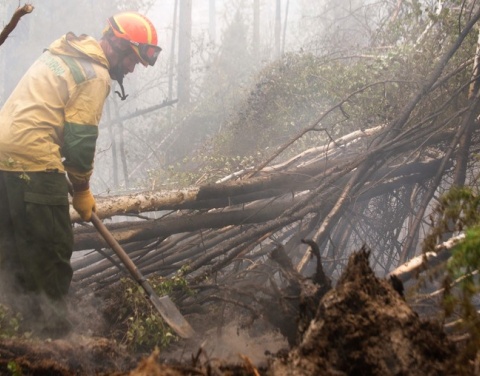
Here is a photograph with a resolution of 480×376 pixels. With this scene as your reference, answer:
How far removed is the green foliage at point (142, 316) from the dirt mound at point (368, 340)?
1.86 meters

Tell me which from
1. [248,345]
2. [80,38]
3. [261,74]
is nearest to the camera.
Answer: [248,345]

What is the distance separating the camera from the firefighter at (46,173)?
10.8 feet

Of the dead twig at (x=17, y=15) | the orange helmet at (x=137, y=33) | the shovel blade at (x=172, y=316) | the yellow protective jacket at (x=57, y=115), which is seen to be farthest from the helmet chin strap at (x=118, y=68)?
the shovel blade at (x=172, y=316)

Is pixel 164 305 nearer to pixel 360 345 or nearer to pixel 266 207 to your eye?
pixel 266 207

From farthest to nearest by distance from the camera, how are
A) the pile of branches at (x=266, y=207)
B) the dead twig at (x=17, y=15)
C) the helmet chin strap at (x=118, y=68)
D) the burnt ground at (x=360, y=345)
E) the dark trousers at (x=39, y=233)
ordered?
the pile of branches at (x=266, y=207) < the helmet chin strap at (x=118, y=68) < the dark trousers at (x=39, y=233) < the dead twig at (x=17, y=15) < the burnt ground at (x=360, y=345)

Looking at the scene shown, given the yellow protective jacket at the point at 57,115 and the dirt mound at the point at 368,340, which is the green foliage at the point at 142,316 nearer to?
the yellow protective jacket at the point at 57,115

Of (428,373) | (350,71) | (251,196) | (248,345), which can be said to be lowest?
(248,345)

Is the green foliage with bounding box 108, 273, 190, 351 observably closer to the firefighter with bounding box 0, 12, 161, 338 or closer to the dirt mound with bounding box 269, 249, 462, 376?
the firefighter with bounding box 0, 12, 161, 338

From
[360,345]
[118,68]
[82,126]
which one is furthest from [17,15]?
[360,345]

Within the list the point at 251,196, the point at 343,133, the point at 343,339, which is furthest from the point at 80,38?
the point at 343,133

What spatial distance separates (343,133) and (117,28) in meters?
3.99

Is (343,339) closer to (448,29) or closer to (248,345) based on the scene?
(248,345)

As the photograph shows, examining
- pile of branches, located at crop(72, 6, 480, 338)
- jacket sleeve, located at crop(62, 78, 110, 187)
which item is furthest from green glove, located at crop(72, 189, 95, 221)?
pile of branches, located at crop(72, 6, 480, 338)

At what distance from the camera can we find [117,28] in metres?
3.83
